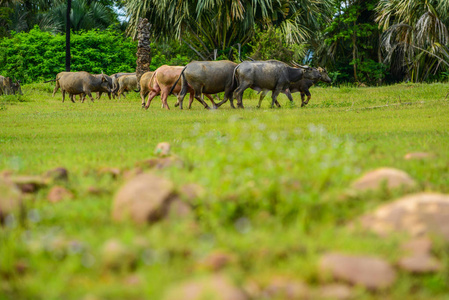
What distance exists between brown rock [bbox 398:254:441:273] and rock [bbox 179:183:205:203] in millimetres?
1508

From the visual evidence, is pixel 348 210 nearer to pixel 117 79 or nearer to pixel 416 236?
pixel 416 236

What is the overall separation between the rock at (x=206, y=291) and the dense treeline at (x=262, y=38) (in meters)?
21.7

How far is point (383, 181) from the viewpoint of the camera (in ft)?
14.3

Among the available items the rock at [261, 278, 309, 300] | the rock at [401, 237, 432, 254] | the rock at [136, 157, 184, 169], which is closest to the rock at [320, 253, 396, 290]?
the rock at [261, 278, 309, 300]

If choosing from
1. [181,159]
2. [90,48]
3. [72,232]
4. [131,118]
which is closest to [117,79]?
[90,48]

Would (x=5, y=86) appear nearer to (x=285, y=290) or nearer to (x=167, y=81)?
(x=167, y=81)

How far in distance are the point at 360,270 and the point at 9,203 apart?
2.48 metres

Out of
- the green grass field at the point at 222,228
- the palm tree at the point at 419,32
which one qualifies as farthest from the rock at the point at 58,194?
the palm tree at the point at 419,32

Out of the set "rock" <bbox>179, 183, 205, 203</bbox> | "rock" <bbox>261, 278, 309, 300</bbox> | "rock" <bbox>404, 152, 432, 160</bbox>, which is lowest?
"rock" <bbox>261, 278, 309, 300</bbox>

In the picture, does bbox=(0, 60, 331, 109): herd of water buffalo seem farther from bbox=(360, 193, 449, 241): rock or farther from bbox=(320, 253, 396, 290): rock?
bbox=(320, 253, 396, 290): rock

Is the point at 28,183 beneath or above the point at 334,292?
above

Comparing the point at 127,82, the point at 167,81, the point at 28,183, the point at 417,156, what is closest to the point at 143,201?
the point at 28,183

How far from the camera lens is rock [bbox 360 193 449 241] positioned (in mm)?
3576

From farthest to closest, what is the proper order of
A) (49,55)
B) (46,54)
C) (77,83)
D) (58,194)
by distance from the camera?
(49,55) → (46,54) → (77,83) → (58,194)
